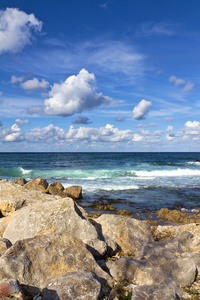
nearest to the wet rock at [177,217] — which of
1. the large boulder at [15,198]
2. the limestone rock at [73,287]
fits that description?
the large boulder at [15,198]

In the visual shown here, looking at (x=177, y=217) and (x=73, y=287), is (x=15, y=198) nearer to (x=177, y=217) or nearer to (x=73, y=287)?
(x=73, y=287)

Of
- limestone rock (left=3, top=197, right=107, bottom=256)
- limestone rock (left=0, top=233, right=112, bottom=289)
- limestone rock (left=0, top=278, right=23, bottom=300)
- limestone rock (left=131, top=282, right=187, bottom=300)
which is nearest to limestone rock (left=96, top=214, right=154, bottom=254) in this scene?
limestone rock (left=3, top=197, right=107, bottom=256)

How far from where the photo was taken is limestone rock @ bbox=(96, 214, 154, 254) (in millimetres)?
7230

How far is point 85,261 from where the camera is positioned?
5234 millimetres

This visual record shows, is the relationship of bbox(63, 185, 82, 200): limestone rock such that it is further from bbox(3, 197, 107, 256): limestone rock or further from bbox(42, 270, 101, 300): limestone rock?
bbox(42, 270, 101, 300): limestone rock

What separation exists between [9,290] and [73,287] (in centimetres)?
111

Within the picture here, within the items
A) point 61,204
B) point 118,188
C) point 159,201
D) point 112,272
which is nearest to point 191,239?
point 112,272

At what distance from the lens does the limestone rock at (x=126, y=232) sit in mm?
7230

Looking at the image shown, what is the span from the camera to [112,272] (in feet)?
18.0

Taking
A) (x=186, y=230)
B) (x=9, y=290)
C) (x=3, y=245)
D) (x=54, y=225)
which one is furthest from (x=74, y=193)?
(x=9, y=290)

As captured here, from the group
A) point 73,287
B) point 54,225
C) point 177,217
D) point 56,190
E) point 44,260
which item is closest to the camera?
point 73,287

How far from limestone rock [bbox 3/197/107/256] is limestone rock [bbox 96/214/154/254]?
0.83 m

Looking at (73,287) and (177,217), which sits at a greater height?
(73,287)

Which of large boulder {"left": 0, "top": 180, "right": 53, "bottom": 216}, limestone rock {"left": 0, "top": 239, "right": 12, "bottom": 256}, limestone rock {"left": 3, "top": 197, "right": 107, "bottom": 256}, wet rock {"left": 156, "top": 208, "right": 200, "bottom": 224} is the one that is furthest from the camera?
wet rock {"left": 156, "top": 208, "right": 200, "bottom": 224}
